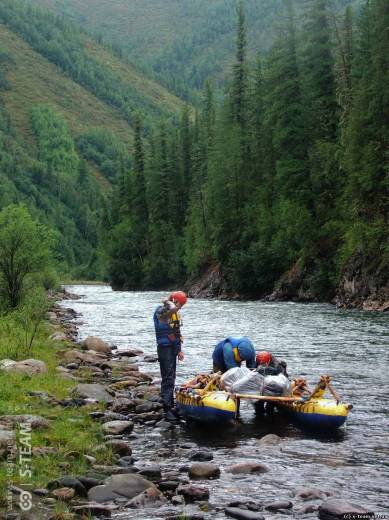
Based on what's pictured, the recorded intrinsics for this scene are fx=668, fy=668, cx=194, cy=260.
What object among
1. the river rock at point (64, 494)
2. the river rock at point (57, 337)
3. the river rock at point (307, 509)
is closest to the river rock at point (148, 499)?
the river rock at point (64, 494)

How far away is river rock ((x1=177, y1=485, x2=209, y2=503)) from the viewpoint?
8.45 metres

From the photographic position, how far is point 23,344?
59.9ft

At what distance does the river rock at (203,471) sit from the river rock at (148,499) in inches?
37.4

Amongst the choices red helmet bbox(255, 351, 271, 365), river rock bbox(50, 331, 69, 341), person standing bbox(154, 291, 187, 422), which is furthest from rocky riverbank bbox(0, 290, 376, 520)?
river rock bbox(50, 331, 69, 341)

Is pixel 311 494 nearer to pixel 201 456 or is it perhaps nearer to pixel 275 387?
pixel 201 456

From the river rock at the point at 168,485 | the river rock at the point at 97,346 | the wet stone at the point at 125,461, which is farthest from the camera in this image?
the river rock at the point at 97,346

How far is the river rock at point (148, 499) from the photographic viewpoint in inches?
322

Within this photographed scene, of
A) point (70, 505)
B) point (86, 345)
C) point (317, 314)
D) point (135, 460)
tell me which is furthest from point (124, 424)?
point (317, 314)

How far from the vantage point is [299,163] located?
5100 cm

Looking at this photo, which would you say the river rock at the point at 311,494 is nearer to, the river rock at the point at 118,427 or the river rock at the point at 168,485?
the river rock at the point at 168,485

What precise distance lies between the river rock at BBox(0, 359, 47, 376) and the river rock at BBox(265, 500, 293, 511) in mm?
8084

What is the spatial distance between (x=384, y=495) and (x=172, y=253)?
70.7 m

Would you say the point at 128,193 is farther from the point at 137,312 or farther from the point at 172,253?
the point at 137,312

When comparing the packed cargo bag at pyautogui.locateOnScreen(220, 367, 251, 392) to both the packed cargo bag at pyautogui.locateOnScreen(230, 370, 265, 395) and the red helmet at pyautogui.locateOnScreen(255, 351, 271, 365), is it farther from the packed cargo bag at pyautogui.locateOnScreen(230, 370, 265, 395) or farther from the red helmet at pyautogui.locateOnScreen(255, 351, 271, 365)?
the red helmet at pyautogui.locateOnScreen(255, 351, 271, 365)
